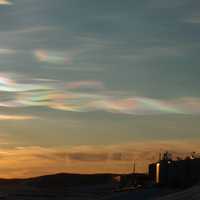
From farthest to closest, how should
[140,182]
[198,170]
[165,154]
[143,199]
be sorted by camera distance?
1. [140,182]
2. [165,154]
3. [198,170]
4. [143,199]

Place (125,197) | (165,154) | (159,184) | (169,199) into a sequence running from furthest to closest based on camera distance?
(165,154) < (159,184) < (125,197) < (169,199)

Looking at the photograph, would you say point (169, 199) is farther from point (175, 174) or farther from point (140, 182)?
point (140, 182)

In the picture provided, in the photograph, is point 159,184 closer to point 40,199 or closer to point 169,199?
point 40,199

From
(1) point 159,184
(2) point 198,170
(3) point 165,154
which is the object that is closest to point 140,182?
(3) point 165,154

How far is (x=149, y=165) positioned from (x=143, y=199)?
3502 inches

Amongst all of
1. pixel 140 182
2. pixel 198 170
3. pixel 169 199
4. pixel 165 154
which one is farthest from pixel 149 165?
pixel 169 199

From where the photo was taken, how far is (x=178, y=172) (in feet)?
509

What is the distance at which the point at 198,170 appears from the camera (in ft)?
488

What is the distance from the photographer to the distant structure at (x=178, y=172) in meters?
149

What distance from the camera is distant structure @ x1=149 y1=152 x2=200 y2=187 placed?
14900 centimetres

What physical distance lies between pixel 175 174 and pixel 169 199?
81.9 m

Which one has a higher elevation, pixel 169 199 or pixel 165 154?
pixel 165 154

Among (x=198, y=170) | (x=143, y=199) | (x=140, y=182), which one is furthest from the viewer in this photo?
(x=140, y=182)

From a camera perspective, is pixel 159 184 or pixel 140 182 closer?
pixel 159 184
